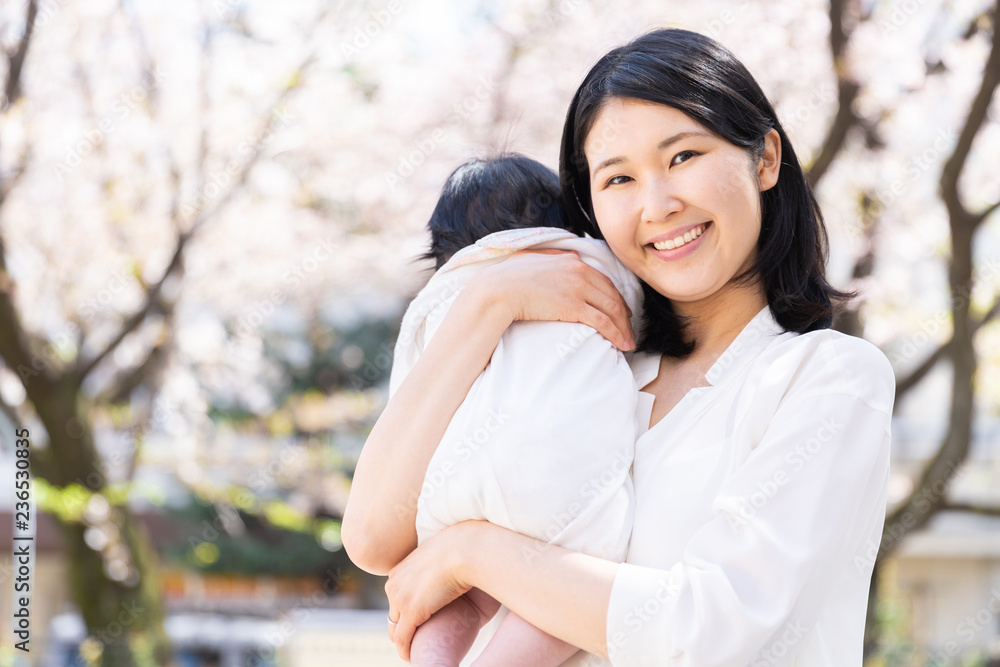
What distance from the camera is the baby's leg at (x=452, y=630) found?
54.7 inches

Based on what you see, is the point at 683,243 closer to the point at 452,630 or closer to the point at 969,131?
the point at 452,630

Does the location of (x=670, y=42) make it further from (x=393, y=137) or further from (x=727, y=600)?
(x=393, y=137)

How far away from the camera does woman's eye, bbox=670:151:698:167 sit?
1.37m

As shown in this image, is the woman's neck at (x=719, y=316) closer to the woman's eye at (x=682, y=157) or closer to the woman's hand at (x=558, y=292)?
the woman's hand at (x=558, y=292)

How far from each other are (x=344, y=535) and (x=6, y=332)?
4.62m

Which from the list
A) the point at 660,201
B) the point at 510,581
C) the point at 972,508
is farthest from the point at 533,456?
the point at 972,508

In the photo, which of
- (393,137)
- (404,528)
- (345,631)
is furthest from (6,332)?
(404,528)

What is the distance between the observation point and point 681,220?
1393mm

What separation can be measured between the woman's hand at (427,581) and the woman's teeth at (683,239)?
0.50 meters

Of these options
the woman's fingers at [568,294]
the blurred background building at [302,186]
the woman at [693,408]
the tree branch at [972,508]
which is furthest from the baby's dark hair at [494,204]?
the tree branch at [972,508]

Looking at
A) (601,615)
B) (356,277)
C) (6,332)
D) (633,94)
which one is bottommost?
(356,277)

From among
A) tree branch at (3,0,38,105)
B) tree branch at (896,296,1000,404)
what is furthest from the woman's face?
tree branch at (3,0,38,105)

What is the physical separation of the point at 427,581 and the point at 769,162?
0.85m

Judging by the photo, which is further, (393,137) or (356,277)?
(356,277)
